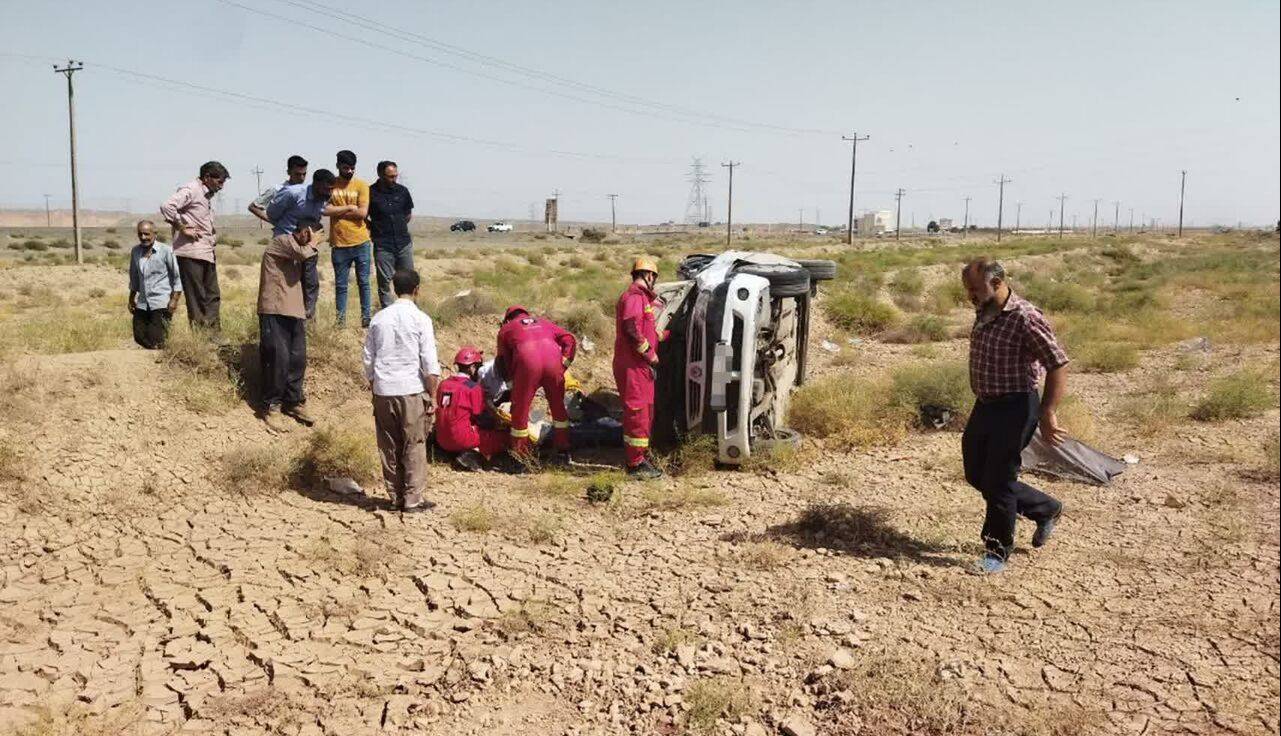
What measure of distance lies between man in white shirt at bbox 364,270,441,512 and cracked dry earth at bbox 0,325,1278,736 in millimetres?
320

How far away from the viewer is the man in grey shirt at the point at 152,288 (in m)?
8.20

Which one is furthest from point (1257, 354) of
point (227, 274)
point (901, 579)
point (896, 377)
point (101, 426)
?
point (227, 274)

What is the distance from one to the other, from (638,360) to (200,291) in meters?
4.49

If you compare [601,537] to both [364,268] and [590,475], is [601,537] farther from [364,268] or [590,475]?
[364,268]

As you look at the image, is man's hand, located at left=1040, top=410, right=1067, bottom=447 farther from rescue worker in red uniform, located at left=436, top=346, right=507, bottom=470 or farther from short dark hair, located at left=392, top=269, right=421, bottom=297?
rescue worker in red uniform, located at left=436, top=346, right=507, bottom=470

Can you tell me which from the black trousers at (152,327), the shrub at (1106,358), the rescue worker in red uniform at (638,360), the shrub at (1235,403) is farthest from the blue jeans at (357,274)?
the shrub at (1106,358)

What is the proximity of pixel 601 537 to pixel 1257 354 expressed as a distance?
412 inches

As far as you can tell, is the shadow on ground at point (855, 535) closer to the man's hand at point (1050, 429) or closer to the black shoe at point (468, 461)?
the man's hand at point (1050, 429)

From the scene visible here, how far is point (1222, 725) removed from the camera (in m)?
3.47

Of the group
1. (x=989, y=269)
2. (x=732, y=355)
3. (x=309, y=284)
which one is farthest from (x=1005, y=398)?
(x=309, y=284)

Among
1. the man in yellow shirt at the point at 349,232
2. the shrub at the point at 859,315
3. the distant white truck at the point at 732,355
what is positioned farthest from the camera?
the shrub at the point at 859,315

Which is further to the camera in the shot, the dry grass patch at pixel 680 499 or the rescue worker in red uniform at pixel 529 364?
the rescue worker in red uniform at pixel 529 364

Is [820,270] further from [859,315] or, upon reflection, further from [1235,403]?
[859,315]

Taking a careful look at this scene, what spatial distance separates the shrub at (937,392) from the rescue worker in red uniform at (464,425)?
433 cm
